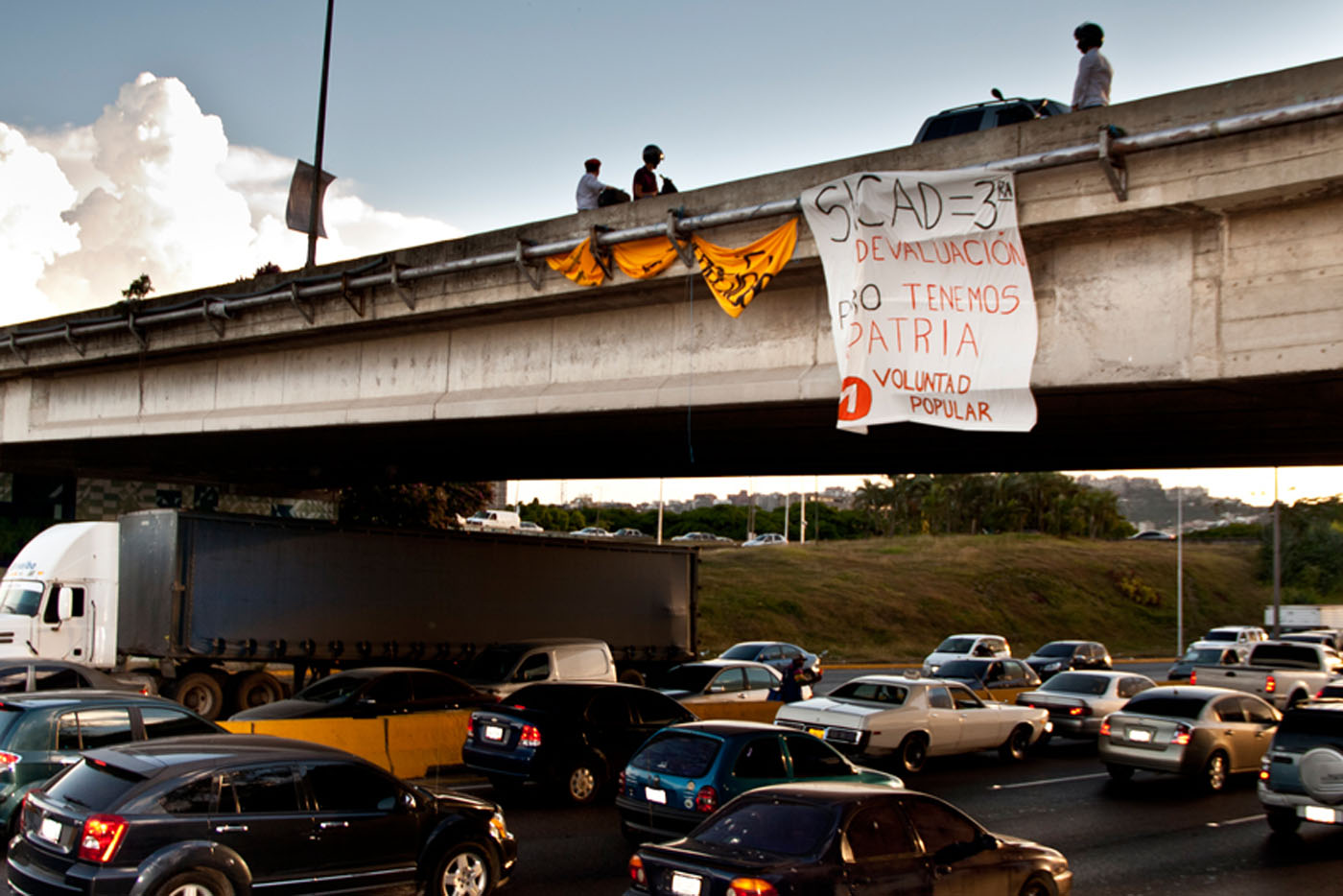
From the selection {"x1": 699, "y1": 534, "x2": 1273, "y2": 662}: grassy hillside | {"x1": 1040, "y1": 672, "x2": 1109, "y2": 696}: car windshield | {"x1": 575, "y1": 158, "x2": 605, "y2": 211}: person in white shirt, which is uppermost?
{"x1": 575, "y1": 158, "x2": 605, "y2": 211}: person in white shirt

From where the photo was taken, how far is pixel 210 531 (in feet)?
66.2

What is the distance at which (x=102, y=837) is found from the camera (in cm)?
696

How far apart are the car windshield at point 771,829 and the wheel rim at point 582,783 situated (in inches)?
224

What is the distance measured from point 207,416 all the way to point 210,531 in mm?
2032

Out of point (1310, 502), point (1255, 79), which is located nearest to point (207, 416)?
point (1255, 79)

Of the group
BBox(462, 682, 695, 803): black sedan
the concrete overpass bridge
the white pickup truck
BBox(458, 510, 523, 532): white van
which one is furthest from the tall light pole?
BBox(458, 510, 523, 532): white van

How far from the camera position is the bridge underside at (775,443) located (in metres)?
13.3

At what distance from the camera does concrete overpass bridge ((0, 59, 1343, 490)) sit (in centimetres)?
987

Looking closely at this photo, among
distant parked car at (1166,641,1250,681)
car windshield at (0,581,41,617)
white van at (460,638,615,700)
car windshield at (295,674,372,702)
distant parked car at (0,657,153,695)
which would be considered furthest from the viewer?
distant parked car at (1166,641,1250,681)

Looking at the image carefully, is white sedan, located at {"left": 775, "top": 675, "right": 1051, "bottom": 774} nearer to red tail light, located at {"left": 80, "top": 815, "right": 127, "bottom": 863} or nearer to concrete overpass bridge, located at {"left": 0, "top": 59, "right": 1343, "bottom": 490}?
concrete overpass bridge, located at {"left": 0, "top": 59, "right": 1343, "bottom": 490}

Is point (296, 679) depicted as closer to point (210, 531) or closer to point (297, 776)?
point (210, 531)

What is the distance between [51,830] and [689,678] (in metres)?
→ 13.2

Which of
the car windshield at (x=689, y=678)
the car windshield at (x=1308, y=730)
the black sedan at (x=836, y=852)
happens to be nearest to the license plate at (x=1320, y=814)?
the car windshield at (x=1308, y=730)

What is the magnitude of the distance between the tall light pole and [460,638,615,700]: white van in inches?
357
